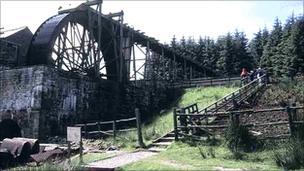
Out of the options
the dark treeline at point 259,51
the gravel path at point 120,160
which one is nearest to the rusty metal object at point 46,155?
the gravel path at point 120,160

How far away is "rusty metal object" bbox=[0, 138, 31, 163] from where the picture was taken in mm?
14898

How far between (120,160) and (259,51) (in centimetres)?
5568

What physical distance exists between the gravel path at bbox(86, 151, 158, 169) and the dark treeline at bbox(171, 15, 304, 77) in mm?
30271

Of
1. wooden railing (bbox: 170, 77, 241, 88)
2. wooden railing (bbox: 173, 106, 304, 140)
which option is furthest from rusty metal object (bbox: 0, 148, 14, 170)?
wooden railing (bbox: 170, 77, 241, 88)

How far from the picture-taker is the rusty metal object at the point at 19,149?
1490 centimetres

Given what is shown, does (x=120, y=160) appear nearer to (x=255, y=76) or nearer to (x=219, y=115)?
(x=219, y=115)

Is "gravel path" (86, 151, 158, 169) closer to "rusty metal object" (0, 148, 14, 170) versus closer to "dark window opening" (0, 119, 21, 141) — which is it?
"rusty metal object" (0, 148, 14, 170)

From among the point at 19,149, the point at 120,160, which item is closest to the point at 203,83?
the point at 19,149

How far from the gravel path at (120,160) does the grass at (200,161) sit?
1.68 ft

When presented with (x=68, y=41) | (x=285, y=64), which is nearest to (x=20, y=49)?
(x=68, y=41)

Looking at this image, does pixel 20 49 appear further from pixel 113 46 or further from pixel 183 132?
pixel 183 132

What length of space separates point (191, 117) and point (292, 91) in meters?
9.19

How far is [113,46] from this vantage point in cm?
3381

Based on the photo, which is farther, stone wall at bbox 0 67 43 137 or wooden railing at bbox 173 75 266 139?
stone wall at bbox 0 67 43 137
